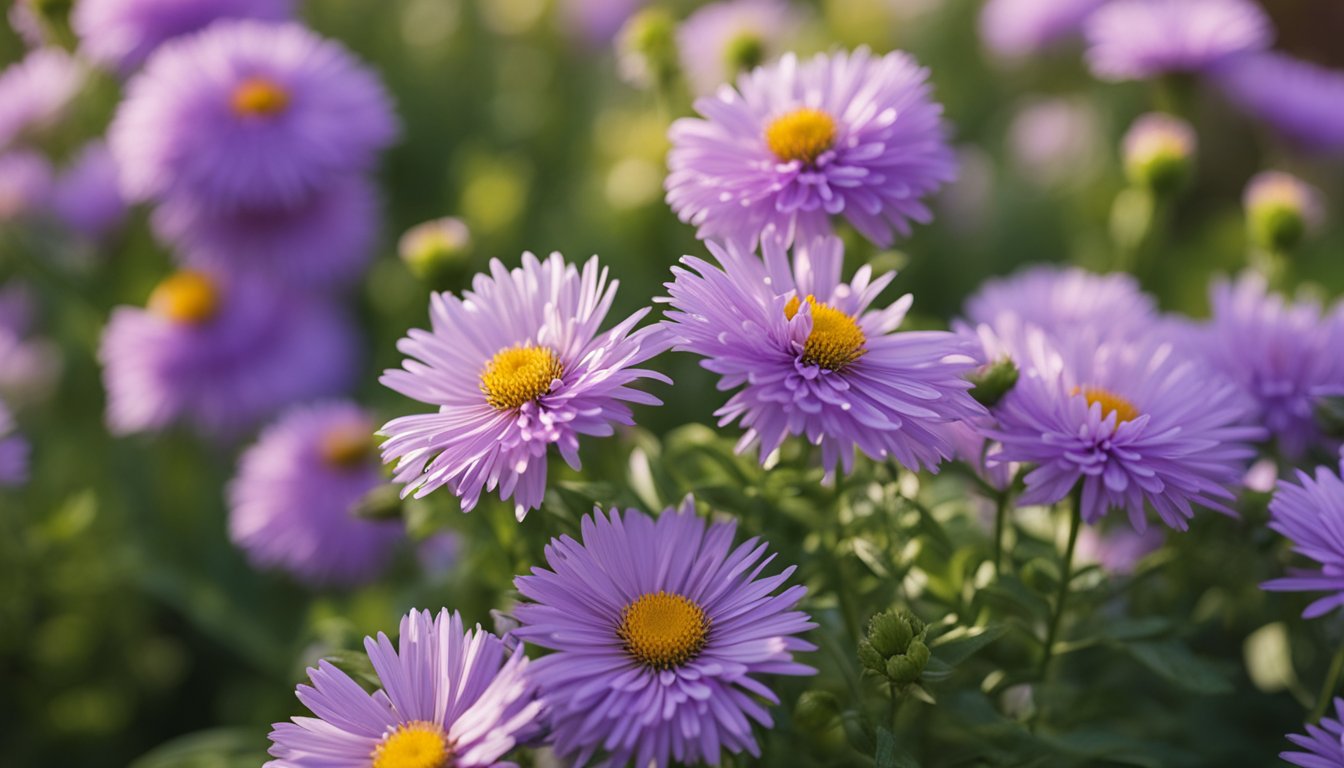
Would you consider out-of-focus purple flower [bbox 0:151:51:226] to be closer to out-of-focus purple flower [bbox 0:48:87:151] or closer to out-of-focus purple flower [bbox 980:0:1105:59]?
out-of-focus purple flower [bbox 0:48:87:151]

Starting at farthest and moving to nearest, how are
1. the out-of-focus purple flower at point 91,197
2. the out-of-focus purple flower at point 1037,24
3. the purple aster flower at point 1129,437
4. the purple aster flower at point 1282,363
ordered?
the out-of-focus purple flower at point 1037,24, the out-of-focus purple flower at point 91,197, the purple aster flower at point 1282,363, the purple aster flower at point 1129,437

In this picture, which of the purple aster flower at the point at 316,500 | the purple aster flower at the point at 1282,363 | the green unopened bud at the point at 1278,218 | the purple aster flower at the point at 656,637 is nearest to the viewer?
the purple aster flower at the point at 656,637

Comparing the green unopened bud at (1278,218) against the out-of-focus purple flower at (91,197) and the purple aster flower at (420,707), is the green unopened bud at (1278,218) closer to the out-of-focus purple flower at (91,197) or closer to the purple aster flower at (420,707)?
the purple aster flower at (420,707)

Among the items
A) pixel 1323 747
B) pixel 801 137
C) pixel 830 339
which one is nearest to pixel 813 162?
pixel 801 137

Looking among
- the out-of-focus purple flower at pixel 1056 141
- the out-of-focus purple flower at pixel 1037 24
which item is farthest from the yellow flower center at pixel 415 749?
the out-of-focus purple flower at pixel 1056 141

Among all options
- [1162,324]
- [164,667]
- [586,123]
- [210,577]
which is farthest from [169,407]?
Result: [1162,324]

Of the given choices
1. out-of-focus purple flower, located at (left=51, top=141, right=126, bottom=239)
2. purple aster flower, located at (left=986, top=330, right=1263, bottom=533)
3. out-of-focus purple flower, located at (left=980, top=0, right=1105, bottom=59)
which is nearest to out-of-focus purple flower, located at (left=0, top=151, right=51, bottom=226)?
out-of-focus purple flower, located at (left=51, top=141, right=126, bottom=239)

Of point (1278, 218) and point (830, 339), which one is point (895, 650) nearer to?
point (830, 339)
